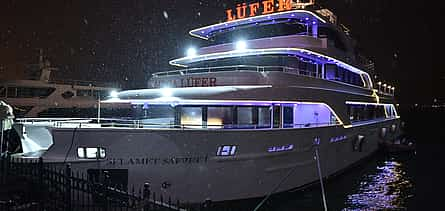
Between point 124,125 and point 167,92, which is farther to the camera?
point 167,92

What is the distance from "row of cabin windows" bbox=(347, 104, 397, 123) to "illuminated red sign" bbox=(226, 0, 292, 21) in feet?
23.8

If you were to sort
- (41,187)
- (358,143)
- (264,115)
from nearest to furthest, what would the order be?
1. (41,187)
2. (264,115)
3. (358,143)

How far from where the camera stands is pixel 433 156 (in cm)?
2797

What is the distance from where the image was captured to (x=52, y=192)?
8469mm

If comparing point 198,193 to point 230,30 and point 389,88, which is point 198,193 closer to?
point 230,30

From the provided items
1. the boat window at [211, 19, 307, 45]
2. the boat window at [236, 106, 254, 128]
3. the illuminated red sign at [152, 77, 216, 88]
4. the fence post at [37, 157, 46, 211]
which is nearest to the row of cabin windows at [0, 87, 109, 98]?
the boat window at [211, 19, 307, 45]

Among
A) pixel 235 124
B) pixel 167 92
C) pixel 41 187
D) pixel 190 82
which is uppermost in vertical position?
pixel 190 82

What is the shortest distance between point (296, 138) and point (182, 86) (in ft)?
16.5

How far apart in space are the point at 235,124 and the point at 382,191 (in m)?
8.18

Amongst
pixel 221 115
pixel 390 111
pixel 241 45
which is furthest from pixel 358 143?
pixel 390 111

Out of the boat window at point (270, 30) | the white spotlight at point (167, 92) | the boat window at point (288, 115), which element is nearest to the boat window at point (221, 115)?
the white spotlight at point (167, 92)

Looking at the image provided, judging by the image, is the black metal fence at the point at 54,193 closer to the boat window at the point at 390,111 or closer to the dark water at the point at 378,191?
the dark water at the point at 378,191

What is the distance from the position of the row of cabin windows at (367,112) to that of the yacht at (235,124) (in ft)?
3.64

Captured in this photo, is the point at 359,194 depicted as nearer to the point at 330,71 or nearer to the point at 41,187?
the point at 330,71
